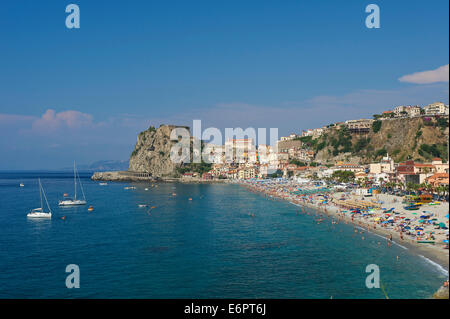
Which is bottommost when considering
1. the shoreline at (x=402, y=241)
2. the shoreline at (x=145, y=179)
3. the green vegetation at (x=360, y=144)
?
the shoreline at (x=402, y=241)

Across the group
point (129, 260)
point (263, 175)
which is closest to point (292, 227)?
point (129, 260)

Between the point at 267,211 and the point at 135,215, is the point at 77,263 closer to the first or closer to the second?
the point at 135,215

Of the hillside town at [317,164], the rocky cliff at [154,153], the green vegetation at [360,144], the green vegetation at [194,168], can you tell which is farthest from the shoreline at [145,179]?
the green vegetation at [360,144]

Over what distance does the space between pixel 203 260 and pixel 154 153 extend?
431 feet

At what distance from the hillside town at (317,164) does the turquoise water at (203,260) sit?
2819 centimetres

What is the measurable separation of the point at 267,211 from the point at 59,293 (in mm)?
33974

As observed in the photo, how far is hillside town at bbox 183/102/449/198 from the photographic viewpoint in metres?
60.5

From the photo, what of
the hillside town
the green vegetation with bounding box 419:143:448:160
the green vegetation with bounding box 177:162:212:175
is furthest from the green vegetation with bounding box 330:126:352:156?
the green vegetation with bounding box 177:162:212:175

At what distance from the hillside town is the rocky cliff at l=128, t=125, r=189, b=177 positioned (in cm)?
1358

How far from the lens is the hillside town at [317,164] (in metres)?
60.5

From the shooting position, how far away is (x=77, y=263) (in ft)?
83.6

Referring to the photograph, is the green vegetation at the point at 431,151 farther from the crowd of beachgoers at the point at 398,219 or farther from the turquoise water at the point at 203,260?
the turquoise water at the point at 203,260
